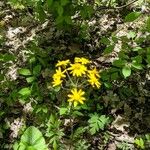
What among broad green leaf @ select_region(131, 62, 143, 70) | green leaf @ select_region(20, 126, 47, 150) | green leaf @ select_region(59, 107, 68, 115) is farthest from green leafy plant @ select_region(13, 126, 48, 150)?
broad green leaf @ select_region(131, 62, 143, 70)

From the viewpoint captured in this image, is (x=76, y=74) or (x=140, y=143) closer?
(x=76, y=74)

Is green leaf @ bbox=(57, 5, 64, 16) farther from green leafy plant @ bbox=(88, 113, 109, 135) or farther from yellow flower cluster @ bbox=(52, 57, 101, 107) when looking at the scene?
green leafy plant @ bbox=(88, 113, 109, 135)

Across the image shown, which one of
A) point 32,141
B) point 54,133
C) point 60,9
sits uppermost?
point 60,9

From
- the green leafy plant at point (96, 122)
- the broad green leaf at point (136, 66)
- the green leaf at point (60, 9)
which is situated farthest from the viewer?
the green leaf at point (60, 9)

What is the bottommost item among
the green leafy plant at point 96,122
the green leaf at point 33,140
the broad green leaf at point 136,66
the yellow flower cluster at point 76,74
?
the green leafy plant at point 96,122

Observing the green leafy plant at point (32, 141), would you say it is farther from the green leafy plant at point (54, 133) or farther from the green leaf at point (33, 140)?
the green leafy plant at point (54, 133)

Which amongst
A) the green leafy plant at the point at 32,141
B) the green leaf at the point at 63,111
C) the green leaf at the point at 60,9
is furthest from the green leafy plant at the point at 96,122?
the green leaf at the point at 60,9

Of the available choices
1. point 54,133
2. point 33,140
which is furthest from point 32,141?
point 54,133

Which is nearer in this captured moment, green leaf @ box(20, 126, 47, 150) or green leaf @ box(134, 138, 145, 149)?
green leaf @ box(20, 126, 47, 150)

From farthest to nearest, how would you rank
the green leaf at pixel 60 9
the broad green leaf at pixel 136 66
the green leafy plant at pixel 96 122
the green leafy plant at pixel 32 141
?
the green leaf at pixel 60 9, the green leafy plant at pixel 96 122, the broad green leaf at pixel 136 66, the green leafy plant at pixel 32 141

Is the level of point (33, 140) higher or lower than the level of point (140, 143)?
higher

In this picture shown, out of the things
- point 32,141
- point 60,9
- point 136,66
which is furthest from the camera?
point 60,9

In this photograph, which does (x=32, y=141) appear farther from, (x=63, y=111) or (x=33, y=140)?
(x=63, y=111)
